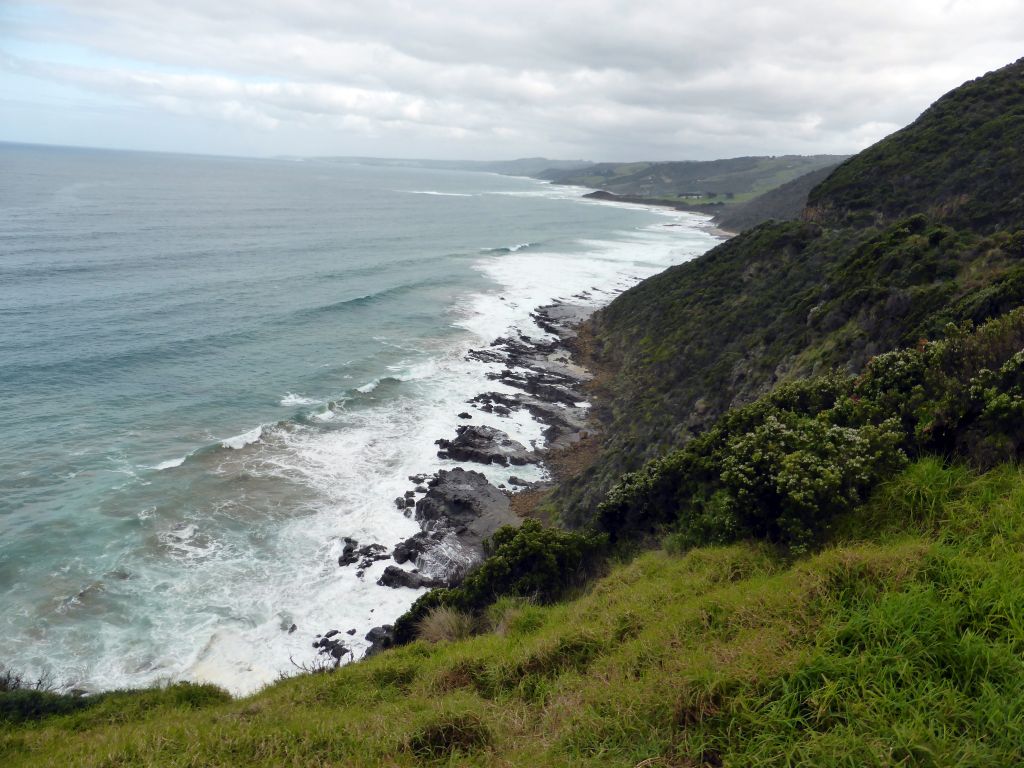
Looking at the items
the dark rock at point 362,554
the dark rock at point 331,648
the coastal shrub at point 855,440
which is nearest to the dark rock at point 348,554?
the dark rock at point 362,554

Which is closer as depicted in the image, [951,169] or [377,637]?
[377,637]

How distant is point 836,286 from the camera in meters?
24.1

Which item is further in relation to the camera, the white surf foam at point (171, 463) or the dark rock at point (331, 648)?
the white surf foam at point (171, 463)

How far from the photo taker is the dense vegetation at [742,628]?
16.0 feet

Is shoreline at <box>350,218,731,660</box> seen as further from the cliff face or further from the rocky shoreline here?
the cliff face

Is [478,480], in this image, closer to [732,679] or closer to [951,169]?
[732,679]

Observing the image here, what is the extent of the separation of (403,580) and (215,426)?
15.2m

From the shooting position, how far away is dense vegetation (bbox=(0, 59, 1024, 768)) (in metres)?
4.89

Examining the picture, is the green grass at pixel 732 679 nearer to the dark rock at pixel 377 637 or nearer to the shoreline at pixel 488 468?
the shoreline at pixel 488 468

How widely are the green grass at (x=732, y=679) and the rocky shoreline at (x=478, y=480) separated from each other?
244 inches

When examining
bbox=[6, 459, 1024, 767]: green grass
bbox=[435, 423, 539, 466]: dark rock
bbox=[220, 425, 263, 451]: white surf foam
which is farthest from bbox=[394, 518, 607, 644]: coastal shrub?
bbox=[220, 425, 263, 451]: white surf foam

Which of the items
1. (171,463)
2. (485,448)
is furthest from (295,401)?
(485,448)

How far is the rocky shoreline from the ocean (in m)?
0.65

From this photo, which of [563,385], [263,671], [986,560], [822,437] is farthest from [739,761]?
[563,385]
